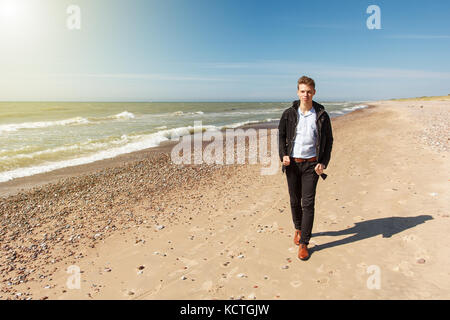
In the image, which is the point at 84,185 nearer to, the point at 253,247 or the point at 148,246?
the point at 148,246

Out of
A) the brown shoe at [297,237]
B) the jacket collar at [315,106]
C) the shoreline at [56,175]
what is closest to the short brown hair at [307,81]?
the jacket collar at [315,106]

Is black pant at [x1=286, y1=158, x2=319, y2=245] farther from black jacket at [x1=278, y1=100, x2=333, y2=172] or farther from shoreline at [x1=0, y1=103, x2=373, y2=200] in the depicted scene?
shoreline at [x1=0, y1=103, x2=373, y2=200]

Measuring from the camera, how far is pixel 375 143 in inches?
538

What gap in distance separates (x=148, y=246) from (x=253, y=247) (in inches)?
82.5

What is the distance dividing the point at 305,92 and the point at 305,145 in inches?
32.0

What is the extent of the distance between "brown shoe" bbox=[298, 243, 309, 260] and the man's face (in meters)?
2.39

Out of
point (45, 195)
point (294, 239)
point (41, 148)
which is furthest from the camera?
point (41, 148)

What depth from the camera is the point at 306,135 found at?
165 inches

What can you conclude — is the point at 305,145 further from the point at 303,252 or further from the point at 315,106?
the point at 303,252

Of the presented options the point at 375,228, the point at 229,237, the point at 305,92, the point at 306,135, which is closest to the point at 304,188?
the point at 306,135

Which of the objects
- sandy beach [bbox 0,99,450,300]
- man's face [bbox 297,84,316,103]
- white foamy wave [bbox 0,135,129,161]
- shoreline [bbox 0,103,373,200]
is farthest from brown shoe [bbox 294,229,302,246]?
white foamy wave [bbox 0,135,129,161]

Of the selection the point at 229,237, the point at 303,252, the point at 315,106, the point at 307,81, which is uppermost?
the point at 307,81

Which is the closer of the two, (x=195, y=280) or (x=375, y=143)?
(x=195, y=280)
